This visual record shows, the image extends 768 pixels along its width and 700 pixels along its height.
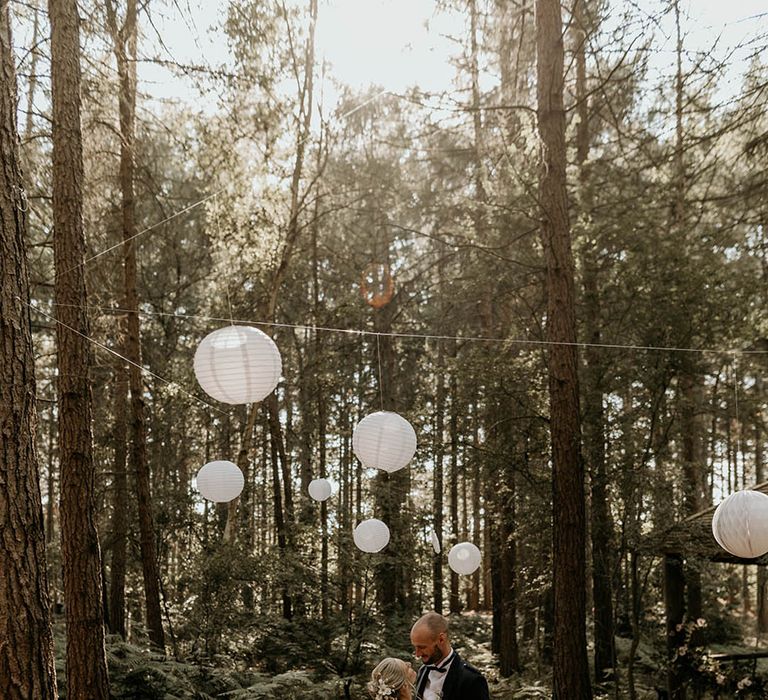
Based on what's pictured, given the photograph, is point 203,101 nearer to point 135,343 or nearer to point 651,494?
point 135,343

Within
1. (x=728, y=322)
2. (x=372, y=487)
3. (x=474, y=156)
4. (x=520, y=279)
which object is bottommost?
(x=372, y=487)

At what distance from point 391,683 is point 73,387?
343 cm

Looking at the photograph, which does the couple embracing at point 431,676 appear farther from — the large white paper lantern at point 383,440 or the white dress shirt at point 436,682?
the large white paper lantern at point 383,440

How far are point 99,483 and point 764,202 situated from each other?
451 inches

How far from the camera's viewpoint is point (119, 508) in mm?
10531

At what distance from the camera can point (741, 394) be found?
33.1ft

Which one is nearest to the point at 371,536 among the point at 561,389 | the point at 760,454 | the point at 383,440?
the point at 561,389

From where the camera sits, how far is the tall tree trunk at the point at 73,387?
5.28m

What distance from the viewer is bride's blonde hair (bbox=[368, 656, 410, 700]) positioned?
3537 millimetres

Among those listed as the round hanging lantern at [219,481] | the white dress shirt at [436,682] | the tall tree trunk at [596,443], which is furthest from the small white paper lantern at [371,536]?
the white dress shirt at [436,682]

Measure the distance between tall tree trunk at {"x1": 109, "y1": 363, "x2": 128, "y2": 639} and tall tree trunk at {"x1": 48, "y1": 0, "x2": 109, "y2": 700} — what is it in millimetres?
4693

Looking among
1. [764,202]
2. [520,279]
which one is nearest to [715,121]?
[764,202]

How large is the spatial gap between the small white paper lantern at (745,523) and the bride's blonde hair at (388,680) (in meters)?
2.85

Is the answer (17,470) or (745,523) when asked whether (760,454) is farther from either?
(17,470)
